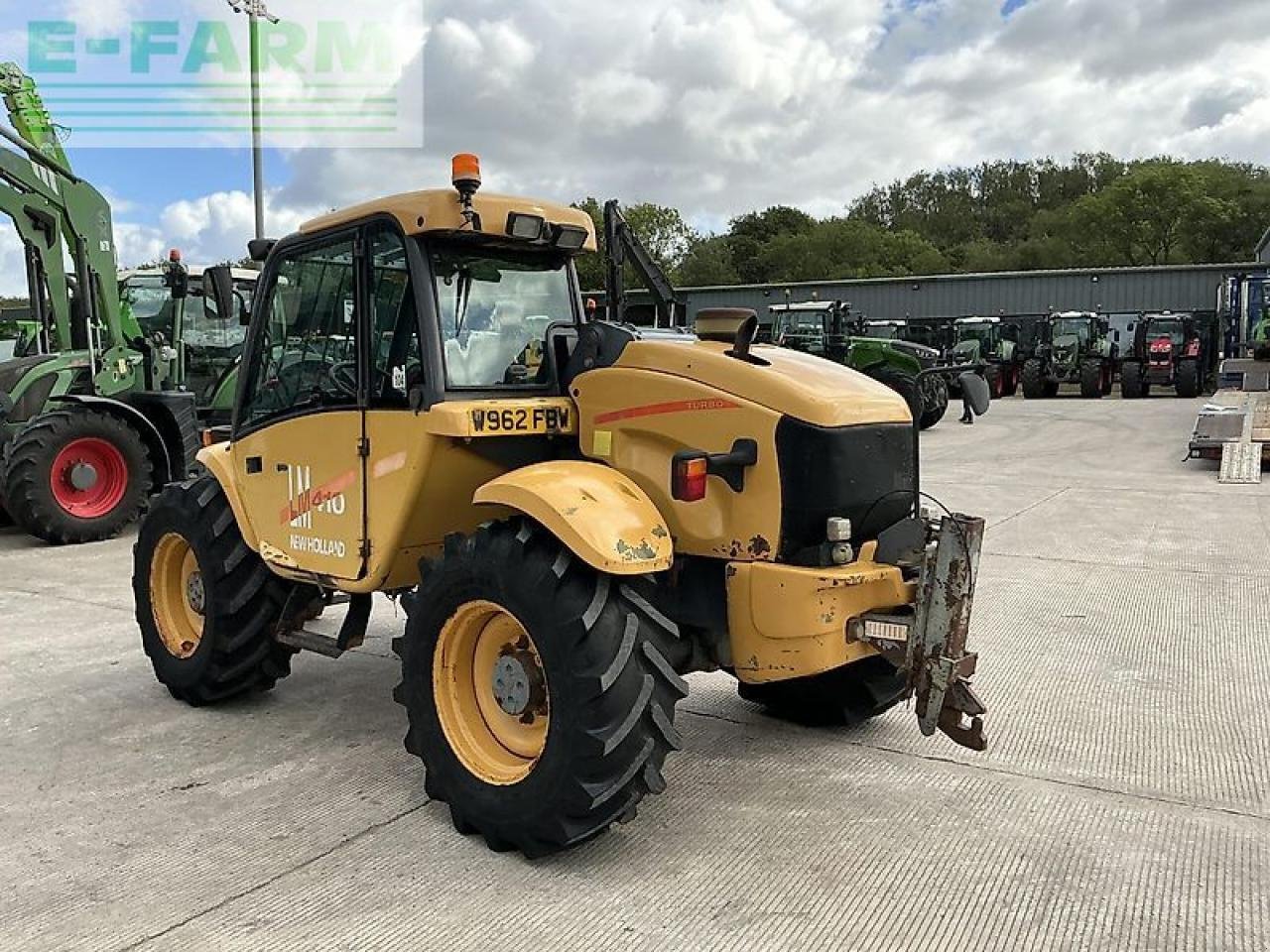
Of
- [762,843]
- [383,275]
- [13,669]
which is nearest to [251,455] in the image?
[383,275]

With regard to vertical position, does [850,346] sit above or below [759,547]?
above

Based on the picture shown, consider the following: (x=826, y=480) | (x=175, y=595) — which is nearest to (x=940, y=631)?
(x=826, y=480)

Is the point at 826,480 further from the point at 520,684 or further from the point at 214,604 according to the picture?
the point at 214,604

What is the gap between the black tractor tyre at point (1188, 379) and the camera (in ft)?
90.1

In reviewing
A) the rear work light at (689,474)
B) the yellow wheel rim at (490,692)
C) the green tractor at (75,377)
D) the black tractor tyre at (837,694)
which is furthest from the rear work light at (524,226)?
the green tractor at (75,377)

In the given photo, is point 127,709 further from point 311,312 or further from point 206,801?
point 311,312

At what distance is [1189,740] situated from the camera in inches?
173

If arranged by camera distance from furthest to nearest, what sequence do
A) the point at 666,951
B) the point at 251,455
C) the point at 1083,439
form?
the point at 1083,439 < the point at 251,455 < the point at 666,951

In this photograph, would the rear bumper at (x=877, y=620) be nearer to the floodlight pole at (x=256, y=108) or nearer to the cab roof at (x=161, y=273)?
the cab roof at (x=161, y=273)

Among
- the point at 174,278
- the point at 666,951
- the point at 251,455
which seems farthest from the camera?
the point at 174,278

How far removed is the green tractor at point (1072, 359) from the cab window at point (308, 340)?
89.7ft

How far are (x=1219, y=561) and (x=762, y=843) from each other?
19.3 feet

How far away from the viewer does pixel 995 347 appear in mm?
30641

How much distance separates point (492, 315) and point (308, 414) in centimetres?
90
